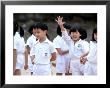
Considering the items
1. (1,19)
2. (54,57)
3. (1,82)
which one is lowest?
(1,82)

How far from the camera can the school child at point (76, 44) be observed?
1811 mm

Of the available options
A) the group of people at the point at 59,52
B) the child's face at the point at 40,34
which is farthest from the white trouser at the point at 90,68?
the child's face at the point at 40,34

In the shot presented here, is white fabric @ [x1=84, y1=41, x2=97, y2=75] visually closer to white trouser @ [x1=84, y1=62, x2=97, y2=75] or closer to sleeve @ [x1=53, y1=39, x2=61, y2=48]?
white trouser @ [x1=84, y1=62, x2=97, y2=75]

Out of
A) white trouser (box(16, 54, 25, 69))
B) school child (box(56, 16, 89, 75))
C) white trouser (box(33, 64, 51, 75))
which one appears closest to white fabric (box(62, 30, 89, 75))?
school child (box(56, 16, 89, 75))

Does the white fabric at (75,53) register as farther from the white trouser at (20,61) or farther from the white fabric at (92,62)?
the white trouser at (20,61)

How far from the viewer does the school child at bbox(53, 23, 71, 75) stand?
181cm

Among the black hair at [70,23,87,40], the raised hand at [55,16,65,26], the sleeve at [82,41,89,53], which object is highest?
the raised hand at [55,16,65,26]

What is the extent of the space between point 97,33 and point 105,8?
115 mm

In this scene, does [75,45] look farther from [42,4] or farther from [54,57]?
[42,4]

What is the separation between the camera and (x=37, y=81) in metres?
1.81

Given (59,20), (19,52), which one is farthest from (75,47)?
(19,52)

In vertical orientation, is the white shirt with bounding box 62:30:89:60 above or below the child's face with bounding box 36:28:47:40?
below

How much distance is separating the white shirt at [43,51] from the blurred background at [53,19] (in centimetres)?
4

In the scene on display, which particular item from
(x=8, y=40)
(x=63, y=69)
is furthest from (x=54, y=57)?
(x=8, y=40)
